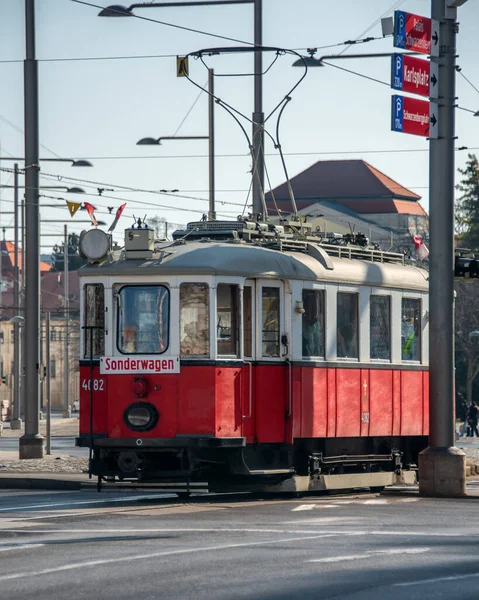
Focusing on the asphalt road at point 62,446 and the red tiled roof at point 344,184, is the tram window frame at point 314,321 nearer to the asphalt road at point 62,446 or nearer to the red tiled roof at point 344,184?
the asphalt road at point 62,446

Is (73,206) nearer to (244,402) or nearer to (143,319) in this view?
(143,319)

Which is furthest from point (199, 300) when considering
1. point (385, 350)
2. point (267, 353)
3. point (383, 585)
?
point (383, 585)

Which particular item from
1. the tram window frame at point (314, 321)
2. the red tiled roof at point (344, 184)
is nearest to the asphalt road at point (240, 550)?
the tram window frame at point (314, 321)

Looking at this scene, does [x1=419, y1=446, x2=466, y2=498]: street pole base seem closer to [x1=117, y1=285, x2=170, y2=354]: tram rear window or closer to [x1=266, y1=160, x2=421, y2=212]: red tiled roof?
[x1=117, y1=285, x2=170, y2=354]: tram rear window

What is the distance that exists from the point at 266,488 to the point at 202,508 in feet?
5.45

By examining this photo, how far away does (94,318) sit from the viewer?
18.4m

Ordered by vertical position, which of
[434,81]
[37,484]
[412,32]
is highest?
[412,32]

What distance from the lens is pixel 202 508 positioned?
675 inches

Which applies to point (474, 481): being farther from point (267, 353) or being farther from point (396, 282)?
point (267, 353)

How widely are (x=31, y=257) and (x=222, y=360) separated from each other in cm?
1048

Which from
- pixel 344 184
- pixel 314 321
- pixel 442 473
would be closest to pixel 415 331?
pixel 442 473

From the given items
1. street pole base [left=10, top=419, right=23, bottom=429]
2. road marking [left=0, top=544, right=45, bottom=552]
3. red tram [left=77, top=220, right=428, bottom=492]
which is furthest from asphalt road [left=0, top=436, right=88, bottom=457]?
road marking [left=0, top=544, right=45, bottom=552]

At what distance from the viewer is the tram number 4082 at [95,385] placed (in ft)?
59.8

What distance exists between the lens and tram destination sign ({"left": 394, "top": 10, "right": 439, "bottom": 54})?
1961 cm
